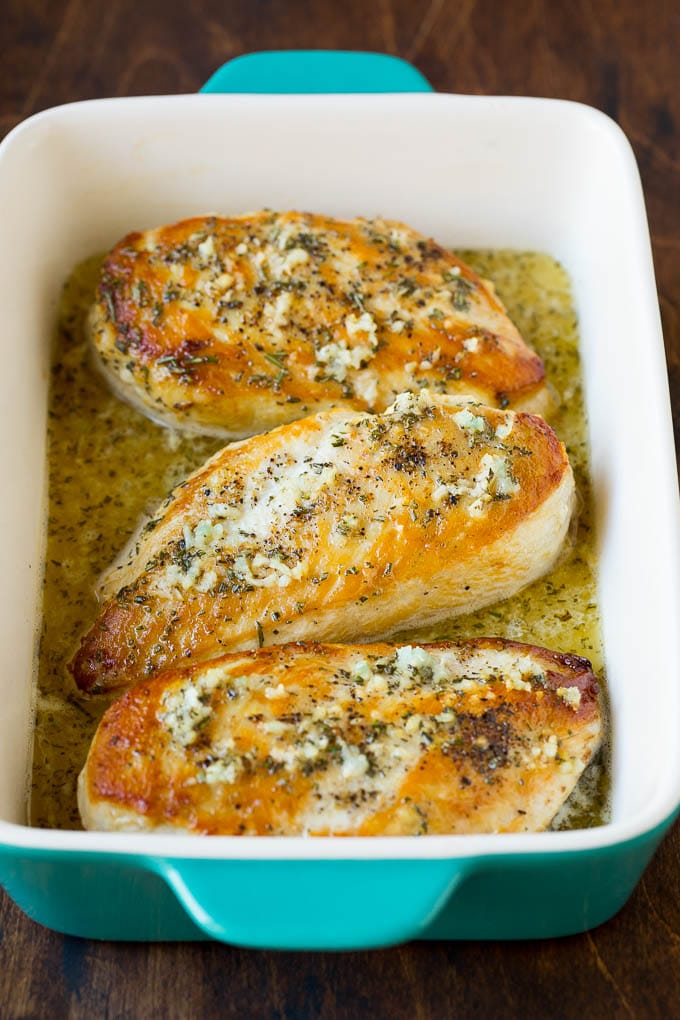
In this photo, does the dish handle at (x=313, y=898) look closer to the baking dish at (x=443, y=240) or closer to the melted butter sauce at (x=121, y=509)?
the baking dish at (x=443, y=240)

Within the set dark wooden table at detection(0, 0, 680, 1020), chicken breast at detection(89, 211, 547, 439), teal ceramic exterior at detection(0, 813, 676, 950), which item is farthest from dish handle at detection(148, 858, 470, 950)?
dark wooden table at detection(0, 0, 680, 1020)

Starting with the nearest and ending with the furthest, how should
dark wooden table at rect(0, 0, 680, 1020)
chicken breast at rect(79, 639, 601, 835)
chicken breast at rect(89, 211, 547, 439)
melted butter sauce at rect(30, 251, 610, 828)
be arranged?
chicken breast at rect(79, 639, 601, 835) < melted butter sauce at rect(30, 251, 610, 828) < chicken breast at rect(89, 211, 547, 439) < dark wooden table at rect(0, 0, 680, 1020)

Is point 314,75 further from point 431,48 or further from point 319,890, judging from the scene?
point 319,890

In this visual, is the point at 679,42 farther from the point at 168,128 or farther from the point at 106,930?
the point at 106,930

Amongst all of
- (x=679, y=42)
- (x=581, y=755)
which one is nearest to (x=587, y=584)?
(x=581, y=755)

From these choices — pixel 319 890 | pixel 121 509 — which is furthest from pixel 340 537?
pixel 319 890

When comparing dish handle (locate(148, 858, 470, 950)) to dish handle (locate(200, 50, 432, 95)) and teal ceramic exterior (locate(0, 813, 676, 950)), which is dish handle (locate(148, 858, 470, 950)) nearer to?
teal ceramic exterior (locate(0, 813, 676, 950))

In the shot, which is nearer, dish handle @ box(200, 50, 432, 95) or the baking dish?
the baking dish
